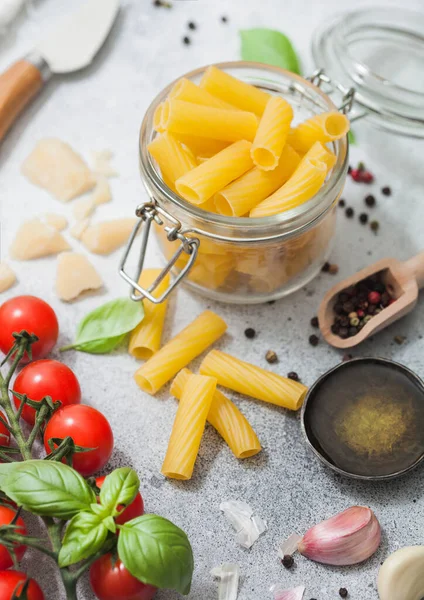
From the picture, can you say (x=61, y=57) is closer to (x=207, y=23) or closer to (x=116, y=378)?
(x=207, y=23)

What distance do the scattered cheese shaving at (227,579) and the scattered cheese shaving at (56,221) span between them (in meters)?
0.88

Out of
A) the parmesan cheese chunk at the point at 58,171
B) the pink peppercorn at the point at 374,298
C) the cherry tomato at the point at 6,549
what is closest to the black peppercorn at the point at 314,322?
the pink peppercorn at the point at 374,298

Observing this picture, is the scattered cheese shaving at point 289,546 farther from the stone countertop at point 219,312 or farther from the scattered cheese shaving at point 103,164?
the scattered cheese shaving at point 103,164

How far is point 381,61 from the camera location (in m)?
2.15

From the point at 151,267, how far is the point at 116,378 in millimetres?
308

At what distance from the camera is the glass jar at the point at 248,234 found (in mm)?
1512

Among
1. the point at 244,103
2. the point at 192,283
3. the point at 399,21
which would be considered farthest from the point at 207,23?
the point at 192,283

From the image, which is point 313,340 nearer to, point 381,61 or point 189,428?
point 189,428

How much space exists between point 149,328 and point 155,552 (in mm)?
587

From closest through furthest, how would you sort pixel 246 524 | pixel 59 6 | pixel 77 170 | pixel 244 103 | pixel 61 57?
pixel 246 524 < pixel 244 103 < pixel 77 170 < pixel 61 57 < pixel 59 6

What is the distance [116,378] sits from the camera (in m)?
1.68

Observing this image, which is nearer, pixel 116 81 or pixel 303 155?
pixel 303 155

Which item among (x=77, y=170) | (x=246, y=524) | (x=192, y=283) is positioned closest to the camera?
(x=246, y=524)

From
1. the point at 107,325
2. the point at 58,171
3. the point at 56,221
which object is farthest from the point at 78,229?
the point at 107,325
